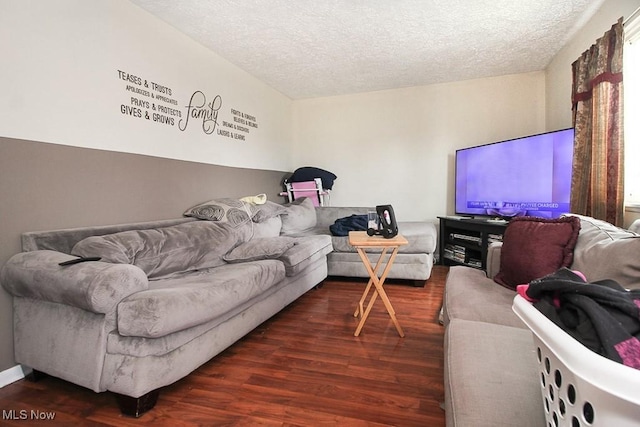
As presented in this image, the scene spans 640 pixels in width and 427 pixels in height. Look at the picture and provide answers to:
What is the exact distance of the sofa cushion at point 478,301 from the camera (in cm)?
139

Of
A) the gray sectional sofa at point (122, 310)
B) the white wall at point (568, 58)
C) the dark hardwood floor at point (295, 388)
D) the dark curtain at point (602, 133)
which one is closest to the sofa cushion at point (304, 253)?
the gray sectional sofa at point (122, 310)

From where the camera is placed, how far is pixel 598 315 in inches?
19.5

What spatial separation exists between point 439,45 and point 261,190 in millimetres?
2571

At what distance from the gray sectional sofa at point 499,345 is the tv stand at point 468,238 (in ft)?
5.17

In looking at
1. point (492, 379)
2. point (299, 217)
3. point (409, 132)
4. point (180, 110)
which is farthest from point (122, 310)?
point (409, 132)

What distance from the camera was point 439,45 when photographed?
3182 mm

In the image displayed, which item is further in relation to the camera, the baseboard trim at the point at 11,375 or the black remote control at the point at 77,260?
the baseboard trim at the point at 11,375

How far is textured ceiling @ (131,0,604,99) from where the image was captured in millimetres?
2496

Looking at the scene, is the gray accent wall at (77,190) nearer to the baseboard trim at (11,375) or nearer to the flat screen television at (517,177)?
the baseboard trim at (11,375)

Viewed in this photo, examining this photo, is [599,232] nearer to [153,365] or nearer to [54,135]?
[153,365]

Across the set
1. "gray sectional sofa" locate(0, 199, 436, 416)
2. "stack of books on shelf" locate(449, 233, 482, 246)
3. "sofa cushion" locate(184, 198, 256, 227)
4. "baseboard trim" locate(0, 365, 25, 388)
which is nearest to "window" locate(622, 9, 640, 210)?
"stack of books on shelf" locate(449, 233, 482, 246)

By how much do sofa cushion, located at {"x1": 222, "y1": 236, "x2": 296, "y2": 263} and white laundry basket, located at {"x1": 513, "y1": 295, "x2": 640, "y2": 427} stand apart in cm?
204

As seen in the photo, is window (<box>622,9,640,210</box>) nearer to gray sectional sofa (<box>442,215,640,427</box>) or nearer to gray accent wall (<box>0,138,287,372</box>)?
gray sectional sofa (<box>442,215,640,427</box>)

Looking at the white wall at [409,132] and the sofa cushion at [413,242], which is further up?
the white wall at [409,132]
